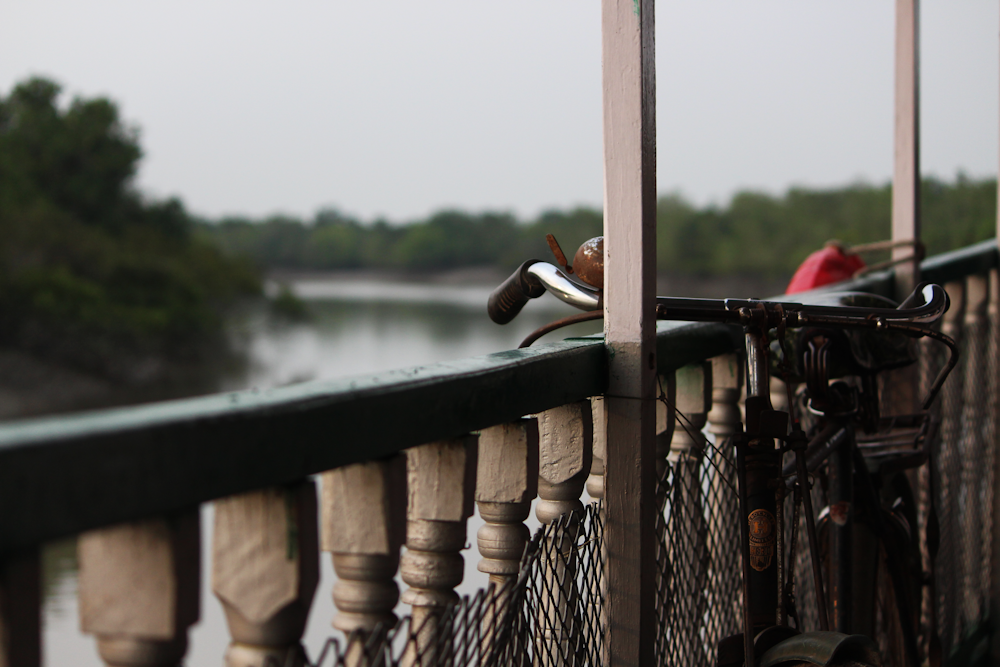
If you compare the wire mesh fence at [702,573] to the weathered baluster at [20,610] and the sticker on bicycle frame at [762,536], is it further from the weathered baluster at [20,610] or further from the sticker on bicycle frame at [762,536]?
the weathered baluster at [20,610]

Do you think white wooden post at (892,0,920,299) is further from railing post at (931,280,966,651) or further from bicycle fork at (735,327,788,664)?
bicycle fork at (735,327,788,664)

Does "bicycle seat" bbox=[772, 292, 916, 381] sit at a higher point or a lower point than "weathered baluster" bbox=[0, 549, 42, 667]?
higher

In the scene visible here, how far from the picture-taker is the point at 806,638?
1.05 m

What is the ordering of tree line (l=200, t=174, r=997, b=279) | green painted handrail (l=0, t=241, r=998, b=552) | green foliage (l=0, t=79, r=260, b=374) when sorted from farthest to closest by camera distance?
green foliage (l=0, t=79, r=260, b=374)
tree line (l=200, t=174, r=997, b=279)
green painted handrail (l=0, t=241, r=998, b=552)

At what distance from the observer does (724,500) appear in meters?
1.38

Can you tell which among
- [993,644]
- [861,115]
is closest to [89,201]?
[861,115]

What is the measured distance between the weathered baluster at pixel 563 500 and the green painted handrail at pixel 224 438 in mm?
113

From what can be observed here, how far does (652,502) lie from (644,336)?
19cm

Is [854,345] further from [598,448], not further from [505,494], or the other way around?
[505,494]

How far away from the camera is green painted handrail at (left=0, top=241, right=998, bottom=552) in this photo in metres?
0.42

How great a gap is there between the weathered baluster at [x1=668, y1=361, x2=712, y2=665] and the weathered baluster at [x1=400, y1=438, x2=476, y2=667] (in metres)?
0.51

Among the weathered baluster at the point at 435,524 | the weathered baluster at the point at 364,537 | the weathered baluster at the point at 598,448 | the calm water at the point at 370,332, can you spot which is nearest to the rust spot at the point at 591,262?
the weathered baluster at the point at 598,448

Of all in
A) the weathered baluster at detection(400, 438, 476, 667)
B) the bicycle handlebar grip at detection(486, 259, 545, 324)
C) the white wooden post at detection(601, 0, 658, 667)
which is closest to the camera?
the weathered baluster at detection(400, 438, 476, 667)

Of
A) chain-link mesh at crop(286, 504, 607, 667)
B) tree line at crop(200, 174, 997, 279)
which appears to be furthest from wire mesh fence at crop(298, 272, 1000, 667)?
tree line at crop(200, 174, 997, 279)
